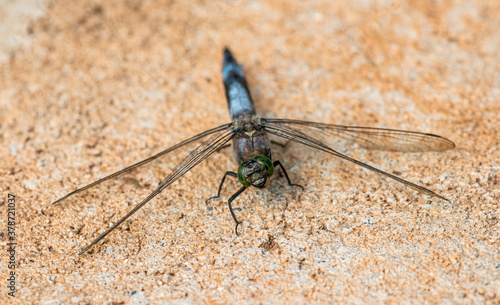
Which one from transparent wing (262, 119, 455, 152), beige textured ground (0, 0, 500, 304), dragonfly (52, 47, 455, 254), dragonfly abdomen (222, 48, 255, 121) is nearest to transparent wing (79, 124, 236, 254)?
dragonfly (52, 47, 455, 254)

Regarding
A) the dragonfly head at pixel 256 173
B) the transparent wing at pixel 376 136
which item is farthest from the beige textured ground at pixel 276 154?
the dragonfly head at pixel 256 173

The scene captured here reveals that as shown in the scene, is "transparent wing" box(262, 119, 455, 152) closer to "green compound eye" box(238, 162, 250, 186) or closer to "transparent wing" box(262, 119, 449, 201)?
"transparent wing" box(262, 119, 449, 201)

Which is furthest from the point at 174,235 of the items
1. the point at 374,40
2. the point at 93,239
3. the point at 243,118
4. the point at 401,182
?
the point at 374,40

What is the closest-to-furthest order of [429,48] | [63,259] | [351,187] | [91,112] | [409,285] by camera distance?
[409,285], [63,259], [351,187], [91,112], [429,48]

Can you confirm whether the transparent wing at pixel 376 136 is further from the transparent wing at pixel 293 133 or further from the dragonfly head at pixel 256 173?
the dragonfly head at pixel 256 173

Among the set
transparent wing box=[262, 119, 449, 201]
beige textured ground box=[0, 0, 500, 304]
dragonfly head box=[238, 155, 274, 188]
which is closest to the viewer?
beige textured ground box=[0, 0, 500, 304]

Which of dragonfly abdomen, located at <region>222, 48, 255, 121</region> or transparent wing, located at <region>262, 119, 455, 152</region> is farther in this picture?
dragonfly abdomen, located at <region>222, 48, 255, 121</region>

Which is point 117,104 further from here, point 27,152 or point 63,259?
point 63,259

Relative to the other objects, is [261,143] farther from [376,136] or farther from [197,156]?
[376,136]
